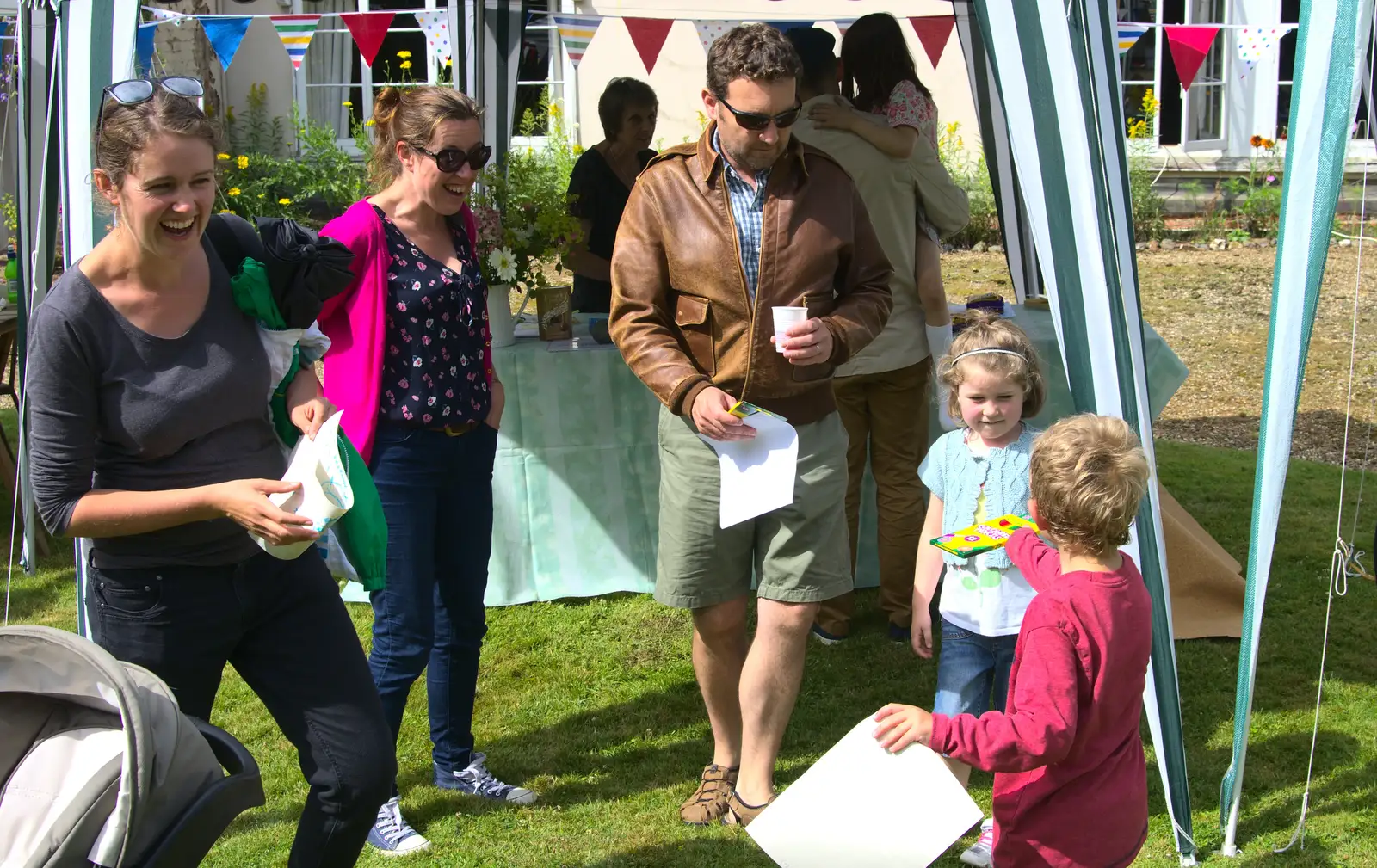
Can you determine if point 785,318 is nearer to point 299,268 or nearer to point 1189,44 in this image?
point 299,268

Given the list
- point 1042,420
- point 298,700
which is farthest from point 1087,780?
point 1042,420

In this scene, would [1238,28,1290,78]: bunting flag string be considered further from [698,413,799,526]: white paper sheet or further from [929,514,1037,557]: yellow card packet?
[929,514,1037,557]: yellow card packet

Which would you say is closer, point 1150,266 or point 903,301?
point 903,301

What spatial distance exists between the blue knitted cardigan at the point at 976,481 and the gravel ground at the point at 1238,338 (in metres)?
4.68

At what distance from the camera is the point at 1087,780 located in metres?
2.12

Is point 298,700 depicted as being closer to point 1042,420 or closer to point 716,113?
point 716,113

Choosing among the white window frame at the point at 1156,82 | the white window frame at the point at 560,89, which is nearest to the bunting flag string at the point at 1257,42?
the white window frame at the point at 1156,82

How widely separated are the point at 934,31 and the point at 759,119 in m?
4.52

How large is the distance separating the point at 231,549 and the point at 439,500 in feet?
2.97

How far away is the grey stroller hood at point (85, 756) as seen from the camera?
1705 mm

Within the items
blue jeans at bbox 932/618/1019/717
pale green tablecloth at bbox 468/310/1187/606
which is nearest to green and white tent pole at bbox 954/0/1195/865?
blue jeans at bbox 932/618/1019/717

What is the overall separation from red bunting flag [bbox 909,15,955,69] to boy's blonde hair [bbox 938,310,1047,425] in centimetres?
438

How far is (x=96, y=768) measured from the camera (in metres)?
1.78

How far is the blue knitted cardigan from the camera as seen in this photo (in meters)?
2.84
